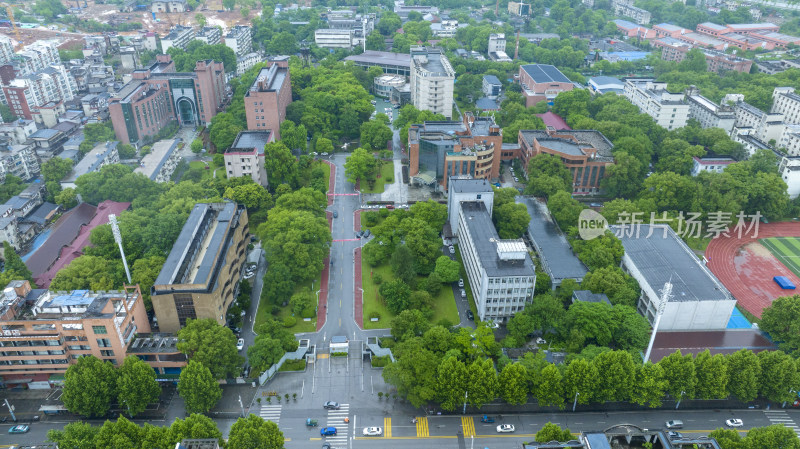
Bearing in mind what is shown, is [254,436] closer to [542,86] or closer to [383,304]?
[383,304]

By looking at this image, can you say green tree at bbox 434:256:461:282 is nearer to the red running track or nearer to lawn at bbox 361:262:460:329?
lawn at bbox 361:262:460:329

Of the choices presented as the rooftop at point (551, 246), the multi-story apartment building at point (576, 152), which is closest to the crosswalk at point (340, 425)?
the rooftop at point (551, 246)

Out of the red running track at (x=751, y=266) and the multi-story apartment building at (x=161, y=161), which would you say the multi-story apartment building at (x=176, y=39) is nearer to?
the multi-story apartment building at (x=161, y=161)

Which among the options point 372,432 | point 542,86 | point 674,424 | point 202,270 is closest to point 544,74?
point 542,86

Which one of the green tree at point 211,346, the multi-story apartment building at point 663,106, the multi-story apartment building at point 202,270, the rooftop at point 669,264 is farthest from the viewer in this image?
the multi-story apartment building at point 663,106

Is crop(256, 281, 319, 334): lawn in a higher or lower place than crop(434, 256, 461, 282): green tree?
lower

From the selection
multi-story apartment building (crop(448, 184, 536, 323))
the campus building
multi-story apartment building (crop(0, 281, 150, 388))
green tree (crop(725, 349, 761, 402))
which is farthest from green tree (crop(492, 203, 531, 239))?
multi-story apartment building (crop(0, 281, 150, 388))
